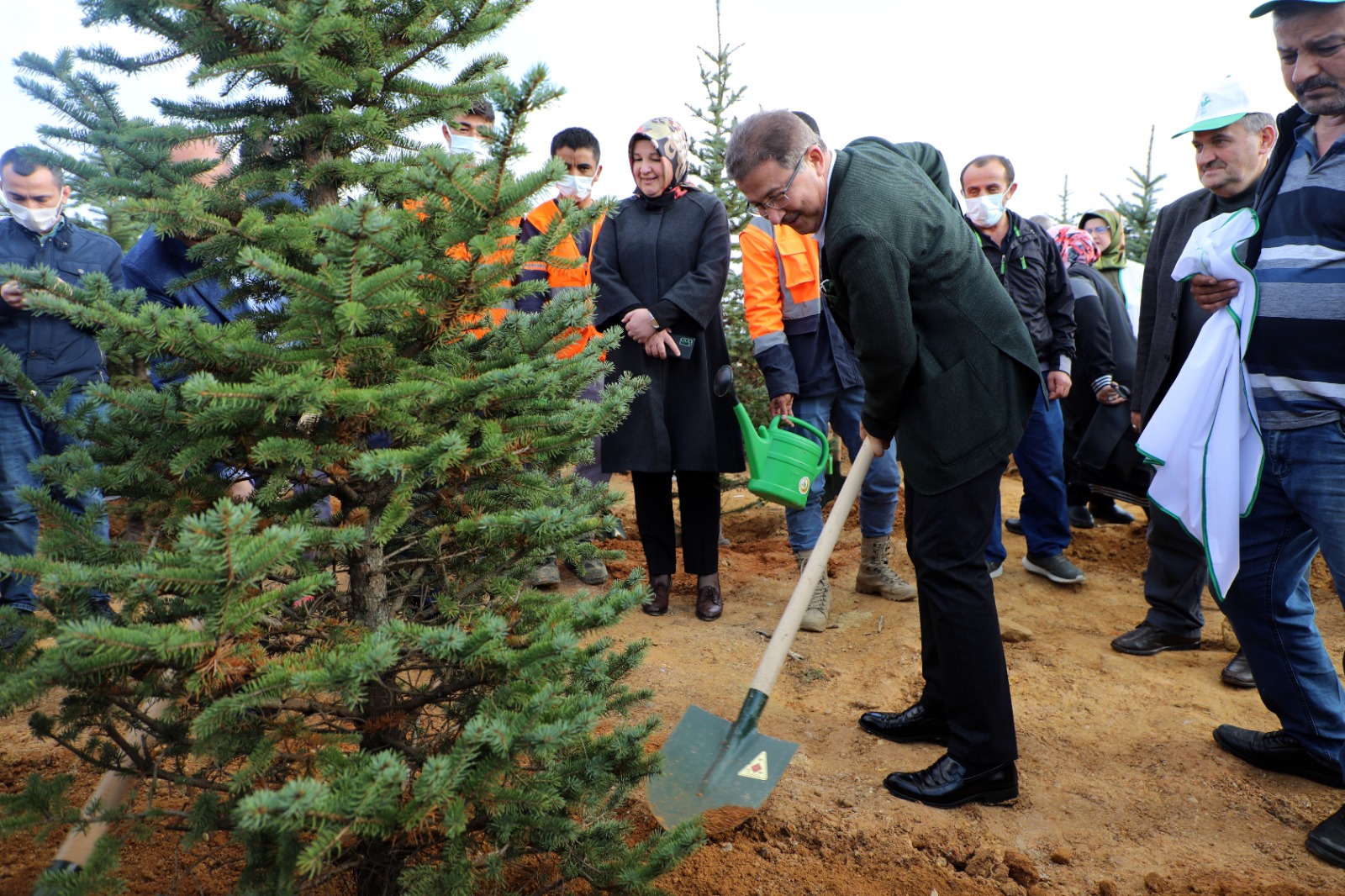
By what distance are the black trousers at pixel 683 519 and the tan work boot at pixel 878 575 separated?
3.22 feet

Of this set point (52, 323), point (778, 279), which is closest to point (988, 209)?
point (778, 279)

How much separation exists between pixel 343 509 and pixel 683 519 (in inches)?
110

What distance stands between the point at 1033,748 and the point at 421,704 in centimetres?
241

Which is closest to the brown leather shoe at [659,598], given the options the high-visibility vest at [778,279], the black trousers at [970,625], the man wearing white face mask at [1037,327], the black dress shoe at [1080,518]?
the high-visibility vest at [778,279]

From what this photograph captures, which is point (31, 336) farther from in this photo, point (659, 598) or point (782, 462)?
point (782, 462)

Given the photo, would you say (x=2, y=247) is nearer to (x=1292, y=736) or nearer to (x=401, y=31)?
(x=401, y=31)

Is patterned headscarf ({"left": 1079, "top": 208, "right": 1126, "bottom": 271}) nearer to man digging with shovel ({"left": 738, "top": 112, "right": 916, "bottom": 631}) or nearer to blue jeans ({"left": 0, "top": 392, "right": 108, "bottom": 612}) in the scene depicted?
man digging with shovel ({"left": 738, "top": 112, "right": 916, "bottom": 631})

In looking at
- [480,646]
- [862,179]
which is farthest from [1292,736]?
[480,646]

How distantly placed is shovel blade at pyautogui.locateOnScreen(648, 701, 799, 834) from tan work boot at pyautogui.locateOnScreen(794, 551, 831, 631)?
1.71 meters

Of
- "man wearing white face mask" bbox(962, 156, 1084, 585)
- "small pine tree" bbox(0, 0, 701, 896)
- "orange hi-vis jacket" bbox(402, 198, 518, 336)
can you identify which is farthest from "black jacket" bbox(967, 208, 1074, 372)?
"orange hi-vis jacket" bbox(402, 198, 518, 336)

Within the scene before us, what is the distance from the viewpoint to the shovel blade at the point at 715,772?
8.39ft

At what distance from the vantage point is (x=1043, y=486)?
528cm

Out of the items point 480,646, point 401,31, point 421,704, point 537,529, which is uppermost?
point 401,31

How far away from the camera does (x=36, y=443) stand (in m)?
4.48
